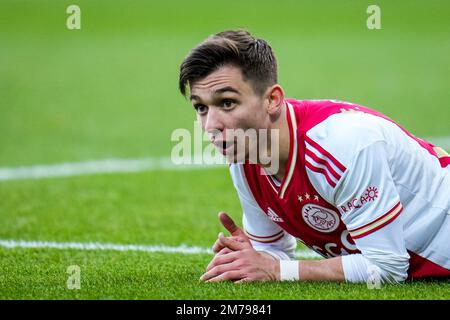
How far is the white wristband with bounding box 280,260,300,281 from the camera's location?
5.24 m

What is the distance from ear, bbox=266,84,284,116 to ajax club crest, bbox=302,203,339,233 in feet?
1.82

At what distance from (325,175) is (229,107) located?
631mm

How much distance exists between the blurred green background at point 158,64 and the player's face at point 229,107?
693cm

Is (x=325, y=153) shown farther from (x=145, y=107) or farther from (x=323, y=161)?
(x=145, y=107)

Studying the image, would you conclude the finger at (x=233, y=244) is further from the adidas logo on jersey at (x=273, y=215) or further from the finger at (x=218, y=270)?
the adidas logo on jersey at (x=273, y=215)

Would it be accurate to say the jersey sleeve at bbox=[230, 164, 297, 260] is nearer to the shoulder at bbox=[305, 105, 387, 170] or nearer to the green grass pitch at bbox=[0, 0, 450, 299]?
the green grass pitch at bbox=[0, 0, 450, 299]

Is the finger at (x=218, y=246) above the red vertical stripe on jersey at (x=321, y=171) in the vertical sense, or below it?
below

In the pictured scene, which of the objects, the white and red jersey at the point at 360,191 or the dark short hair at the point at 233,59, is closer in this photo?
the white and red jersey at the point at 360,191

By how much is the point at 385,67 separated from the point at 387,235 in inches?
569

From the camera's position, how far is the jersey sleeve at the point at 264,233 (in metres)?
5.75

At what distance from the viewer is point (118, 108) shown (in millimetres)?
15500

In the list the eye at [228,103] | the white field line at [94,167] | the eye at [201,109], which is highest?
the eye at [228,103]

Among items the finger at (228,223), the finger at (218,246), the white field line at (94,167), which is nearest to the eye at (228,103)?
the finger at (228,223)

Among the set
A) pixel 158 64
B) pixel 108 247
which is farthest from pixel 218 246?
pixel 158 64
